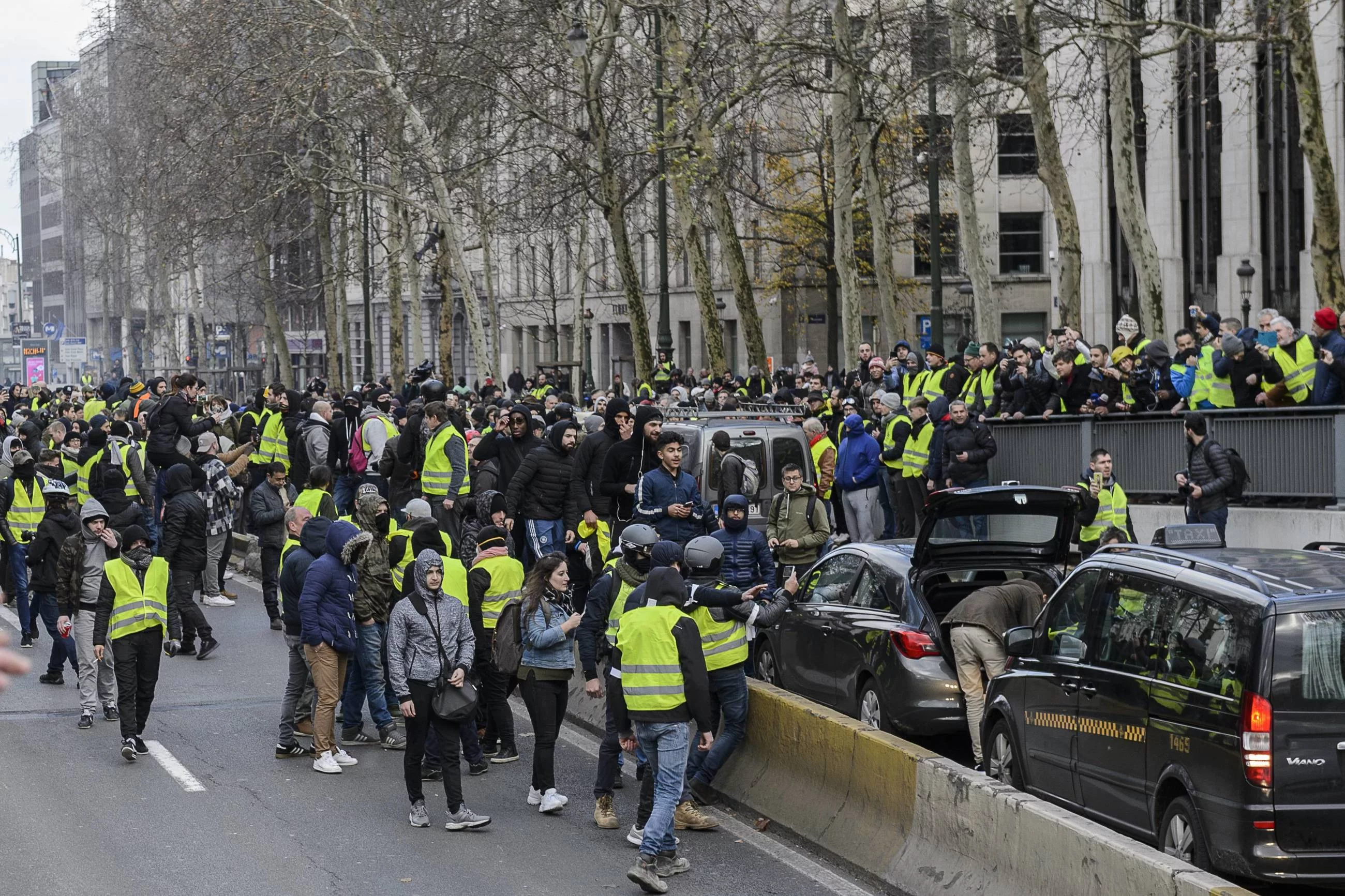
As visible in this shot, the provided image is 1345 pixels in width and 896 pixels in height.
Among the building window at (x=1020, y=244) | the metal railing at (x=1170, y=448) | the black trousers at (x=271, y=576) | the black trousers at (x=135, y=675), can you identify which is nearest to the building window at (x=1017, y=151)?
the building window at (x=1020, y=244)

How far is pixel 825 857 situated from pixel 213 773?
4329 millimetres

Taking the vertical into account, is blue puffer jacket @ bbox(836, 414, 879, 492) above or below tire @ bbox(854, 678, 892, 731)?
above

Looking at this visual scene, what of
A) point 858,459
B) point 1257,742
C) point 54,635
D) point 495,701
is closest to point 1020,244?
point 858,459

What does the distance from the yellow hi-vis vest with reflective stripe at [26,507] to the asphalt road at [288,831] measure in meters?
4.16

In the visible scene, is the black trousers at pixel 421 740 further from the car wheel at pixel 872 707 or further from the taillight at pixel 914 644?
the taillight at pixel 914 644

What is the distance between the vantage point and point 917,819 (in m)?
8.89

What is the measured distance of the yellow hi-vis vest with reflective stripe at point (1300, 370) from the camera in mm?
17344

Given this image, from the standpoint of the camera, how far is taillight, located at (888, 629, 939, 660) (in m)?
11.2

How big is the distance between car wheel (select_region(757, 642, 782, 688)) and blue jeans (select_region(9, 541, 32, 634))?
7919mm

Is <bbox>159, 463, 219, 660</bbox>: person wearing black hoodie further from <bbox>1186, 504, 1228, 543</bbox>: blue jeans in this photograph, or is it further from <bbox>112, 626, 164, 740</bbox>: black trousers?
<bbox>1186, 504, 1228, 543</bbox>: blue jeans

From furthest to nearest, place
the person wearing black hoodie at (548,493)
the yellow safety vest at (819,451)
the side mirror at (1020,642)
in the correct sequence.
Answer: the yellow safety vest at (819,451)
the person wearing black hoodie at (548,493)
the side mirror at (1020,642)

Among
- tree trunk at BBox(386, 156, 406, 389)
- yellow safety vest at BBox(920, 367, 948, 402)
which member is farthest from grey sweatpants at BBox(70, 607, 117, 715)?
tree trunk at BBox(386, 156, 406, 389)

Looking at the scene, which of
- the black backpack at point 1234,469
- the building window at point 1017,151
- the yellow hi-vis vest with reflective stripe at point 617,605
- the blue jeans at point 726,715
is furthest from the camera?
the building window at point 1017,151

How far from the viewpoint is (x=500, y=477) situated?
17266 millimetres
